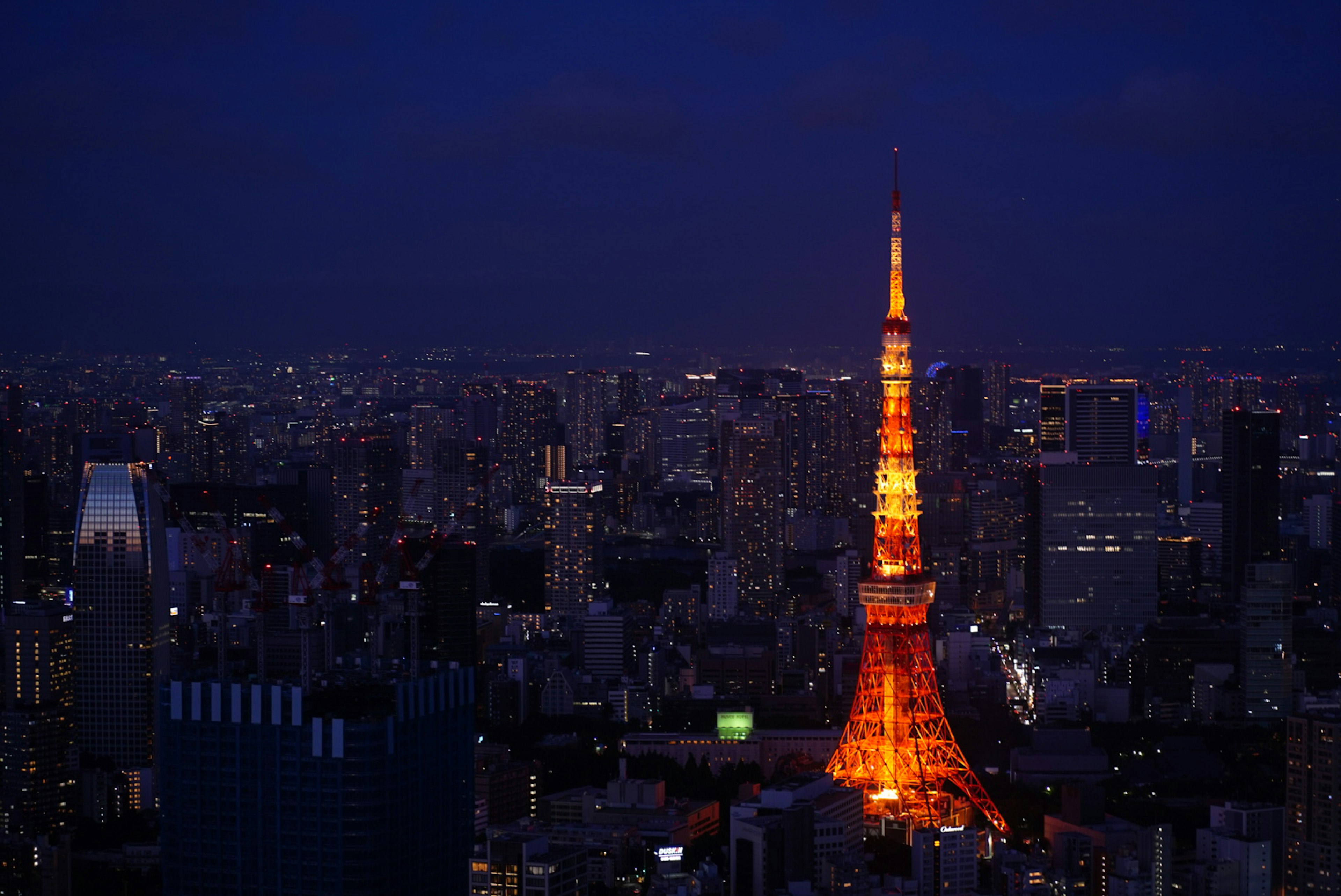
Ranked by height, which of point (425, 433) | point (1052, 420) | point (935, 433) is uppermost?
point (1052, 420)

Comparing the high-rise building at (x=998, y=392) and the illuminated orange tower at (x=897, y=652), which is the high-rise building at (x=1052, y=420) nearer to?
the high-rise building at (x=998, y=392)

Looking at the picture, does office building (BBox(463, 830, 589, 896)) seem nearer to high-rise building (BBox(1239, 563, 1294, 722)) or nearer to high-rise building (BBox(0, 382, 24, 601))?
high-rise building (BBox(0, 382, 24, 601))

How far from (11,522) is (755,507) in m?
15.5

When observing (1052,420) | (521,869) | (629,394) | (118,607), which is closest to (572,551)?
(629,394)

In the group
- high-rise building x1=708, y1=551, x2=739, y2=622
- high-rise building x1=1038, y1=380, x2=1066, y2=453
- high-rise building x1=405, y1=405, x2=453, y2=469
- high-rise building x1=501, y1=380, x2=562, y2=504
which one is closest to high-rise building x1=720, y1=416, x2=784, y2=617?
high-rise building x1=708, y1=551, x2=739, y2=622

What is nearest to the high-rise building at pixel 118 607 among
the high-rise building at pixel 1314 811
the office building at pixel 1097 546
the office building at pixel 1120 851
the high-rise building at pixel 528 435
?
the office building at pixel 1120 851

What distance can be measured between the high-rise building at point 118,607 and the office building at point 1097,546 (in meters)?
14.5

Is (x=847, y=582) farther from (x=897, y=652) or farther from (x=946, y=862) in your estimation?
(x=946, y=862)

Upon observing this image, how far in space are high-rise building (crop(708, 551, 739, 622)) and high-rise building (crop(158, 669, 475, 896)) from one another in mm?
17889

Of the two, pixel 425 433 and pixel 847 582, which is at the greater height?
pixel 425 433

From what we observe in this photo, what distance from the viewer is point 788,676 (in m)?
21.8

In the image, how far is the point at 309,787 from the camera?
9.77m

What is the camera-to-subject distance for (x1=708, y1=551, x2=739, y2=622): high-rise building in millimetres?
28547

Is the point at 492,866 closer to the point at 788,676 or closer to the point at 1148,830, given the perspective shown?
the point at 1148,830
